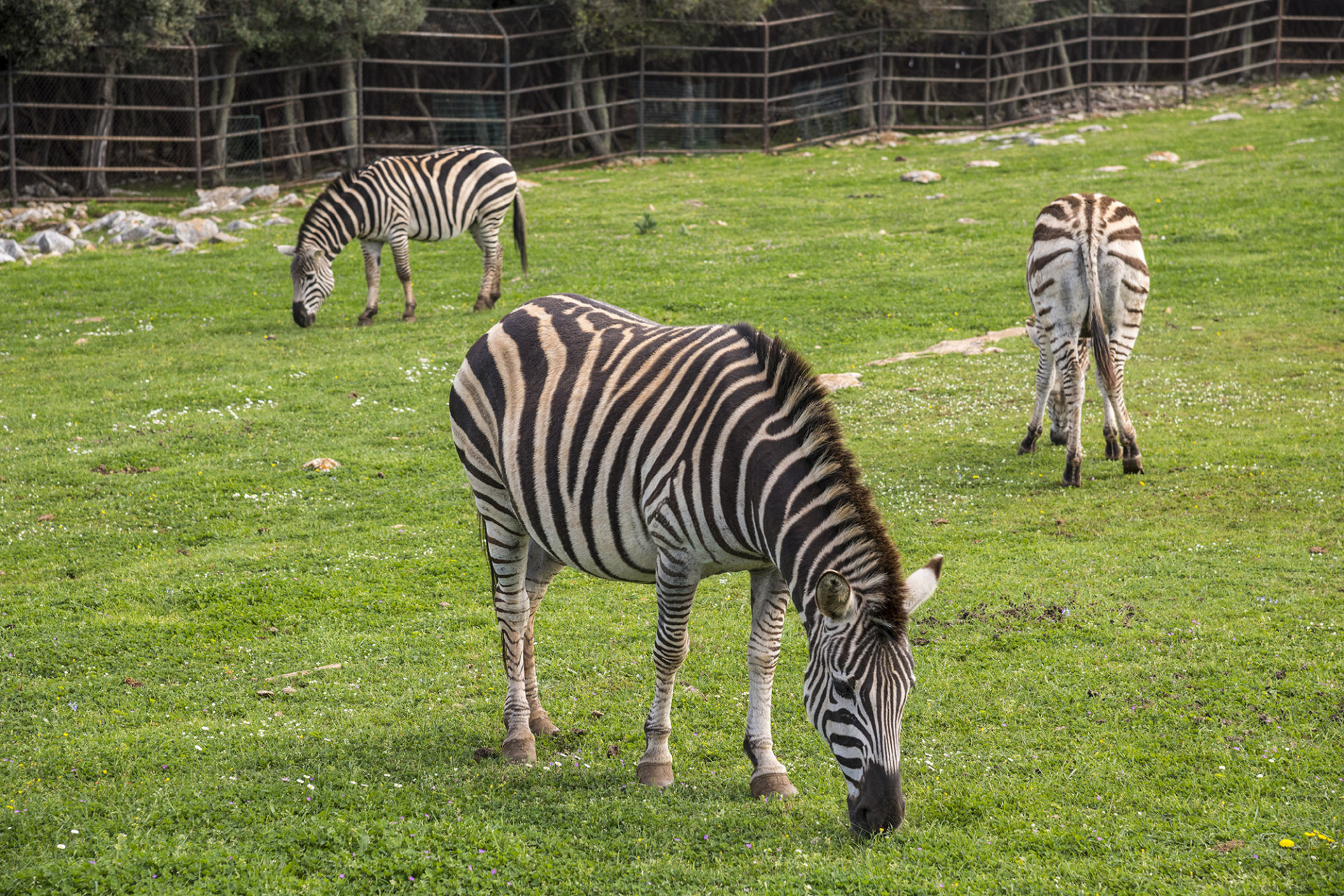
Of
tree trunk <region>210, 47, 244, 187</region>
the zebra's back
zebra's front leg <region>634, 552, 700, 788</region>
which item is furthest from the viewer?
tree trunk <region>210, 47, 244, 187</region>

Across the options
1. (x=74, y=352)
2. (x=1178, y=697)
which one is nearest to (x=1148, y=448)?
(x=1178, y=697)

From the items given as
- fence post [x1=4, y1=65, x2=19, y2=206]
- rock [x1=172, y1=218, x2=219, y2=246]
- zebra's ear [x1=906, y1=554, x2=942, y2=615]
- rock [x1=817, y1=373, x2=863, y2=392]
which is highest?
fence post [x1=4, y1=65, x2=19, y2=206]

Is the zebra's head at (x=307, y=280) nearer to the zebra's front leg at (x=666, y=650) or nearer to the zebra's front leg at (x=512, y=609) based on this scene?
the zebra's front leg at (x=512, y=609)

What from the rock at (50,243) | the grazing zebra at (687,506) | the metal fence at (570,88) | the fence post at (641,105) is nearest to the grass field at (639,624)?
the grazing zebra at (687,506)

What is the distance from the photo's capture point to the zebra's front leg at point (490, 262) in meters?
18.9

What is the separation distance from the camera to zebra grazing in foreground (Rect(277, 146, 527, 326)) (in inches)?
716

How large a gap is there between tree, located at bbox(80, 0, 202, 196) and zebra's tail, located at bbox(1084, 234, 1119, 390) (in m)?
22.9

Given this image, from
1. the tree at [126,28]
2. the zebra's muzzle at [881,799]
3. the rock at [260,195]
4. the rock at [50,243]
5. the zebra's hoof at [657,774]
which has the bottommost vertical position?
the zebra's hoof at [657,774]

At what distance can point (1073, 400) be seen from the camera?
11.1 metres

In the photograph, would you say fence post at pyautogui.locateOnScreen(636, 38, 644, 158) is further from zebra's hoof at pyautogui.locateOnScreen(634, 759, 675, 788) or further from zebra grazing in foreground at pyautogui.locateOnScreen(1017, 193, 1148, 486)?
zebra's hoof at pyautogui.locateOnScreen(634, 759, 675, 788)

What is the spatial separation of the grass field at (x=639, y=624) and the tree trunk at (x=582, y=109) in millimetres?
15429

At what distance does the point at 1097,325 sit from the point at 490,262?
11.0 metres

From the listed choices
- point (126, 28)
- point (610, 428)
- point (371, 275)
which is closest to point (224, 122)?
point (126, 28)

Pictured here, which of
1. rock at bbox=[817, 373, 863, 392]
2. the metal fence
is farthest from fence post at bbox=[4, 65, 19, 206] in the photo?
rock at bbox=[817, 373, 863, 392]
